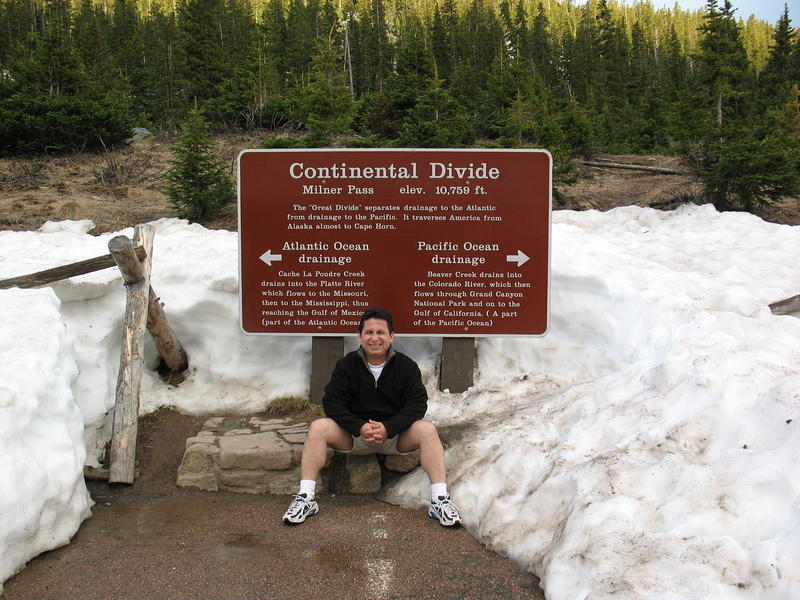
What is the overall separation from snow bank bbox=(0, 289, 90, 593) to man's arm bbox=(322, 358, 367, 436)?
147 cm

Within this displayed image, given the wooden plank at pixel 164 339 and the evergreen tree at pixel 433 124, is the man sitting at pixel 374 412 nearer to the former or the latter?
the wooden plank at pixel 164 339

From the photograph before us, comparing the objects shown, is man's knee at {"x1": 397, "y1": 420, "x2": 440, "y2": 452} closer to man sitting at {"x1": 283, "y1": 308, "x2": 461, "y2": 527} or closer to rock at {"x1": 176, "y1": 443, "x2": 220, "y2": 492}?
man sitting at {"x1": 283, "y1": 308, "x2": 461, "y2": 527}

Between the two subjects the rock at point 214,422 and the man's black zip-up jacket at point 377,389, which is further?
the rock at point 214,422

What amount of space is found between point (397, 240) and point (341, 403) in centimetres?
150

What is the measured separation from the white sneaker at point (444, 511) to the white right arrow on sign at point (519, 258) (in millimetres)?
1936

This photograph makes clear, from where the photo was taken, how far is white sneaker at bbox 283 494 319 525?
3656 mm

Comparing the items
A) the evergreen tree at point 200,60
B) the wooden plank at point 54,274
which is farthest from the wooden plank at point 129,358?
the evergreen tree at point 200,60

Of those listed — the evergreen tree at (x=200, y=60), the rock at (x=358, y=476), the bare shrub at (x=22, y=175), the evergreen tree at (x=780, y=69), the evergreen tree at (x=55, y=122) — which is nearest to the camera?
the rock at (x=358, y=476)

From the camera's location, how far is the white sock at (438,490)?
369cm

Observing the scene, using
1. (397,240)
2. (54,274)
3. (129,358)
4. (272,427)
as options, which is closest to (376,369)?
(272,427)

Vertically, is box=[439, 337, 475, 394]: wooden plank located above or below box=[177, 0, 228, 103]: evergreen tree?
below

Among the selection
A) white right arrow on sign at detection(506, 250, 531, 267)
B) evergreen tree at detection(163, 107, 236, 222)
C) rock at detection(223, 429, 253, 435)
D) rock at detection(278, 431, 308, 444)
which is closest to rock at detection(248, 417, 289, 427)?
rock at detection(223, 429, 253, 435)

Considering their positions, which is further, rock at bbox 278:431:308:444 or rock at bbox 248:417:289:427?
rock at bbox 248:417:289:427

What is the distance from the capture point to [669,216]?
29.4 feet
